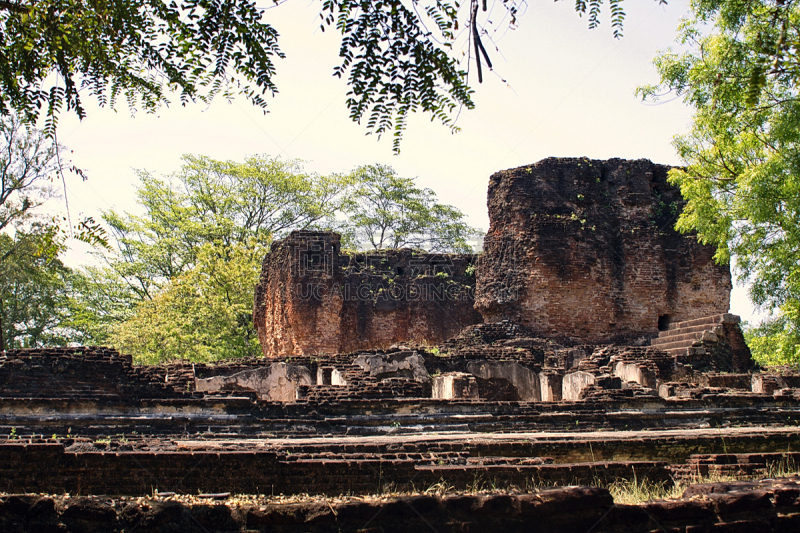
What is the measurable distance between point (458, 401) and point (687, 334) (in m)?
7.94

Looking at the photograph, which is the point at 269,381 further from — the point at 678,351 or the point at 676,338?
the point at 676,338

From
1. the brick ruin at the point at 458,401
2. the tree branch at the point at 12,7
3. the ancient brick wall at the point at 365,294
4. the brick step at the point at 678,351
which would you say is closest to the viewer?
the brick ruin at the point at 458,401

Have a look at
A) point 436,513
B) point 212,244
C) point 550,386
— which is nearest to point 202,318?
point 212,244

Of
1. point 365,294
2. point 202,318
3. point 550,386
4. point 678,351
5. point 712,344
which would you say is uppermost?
point 365,294

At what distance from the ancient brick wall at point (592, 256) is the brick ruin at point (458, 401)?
0.20 ft

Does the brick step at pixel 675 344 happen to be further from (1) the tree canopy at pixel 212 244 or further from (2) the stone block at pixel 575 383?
(1) the tree canopy at pixel 212 244

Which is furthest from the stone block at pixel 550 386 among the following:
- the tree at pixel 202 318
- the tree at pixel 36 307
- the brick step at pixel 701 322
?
the tree at pixel 36 307

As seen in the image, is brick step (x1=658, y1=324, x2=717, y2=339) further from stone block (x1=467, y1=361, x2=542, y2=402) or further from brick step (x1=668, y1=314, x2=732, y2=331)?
stone block (x1=467, y1=361, x2=542, y2=402)

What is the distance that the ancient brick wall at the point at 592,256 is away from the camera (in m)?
18.9

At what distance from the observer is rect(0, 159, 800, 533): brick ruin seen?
13.4 ft

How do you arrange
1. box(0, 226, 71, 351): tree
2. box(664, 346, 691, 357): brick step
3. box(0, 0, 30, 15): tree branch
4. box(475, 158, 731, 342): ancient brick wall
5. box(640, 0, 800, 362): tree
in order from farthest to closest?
box(0, 226, 71, 351): tree, box(475, 158, 731, 342): ancient brick wall, box(664, 346, 691, 357): brick step, box(640, 0, 800, 362): tree, box(0, 0, 30, 15): tree branch

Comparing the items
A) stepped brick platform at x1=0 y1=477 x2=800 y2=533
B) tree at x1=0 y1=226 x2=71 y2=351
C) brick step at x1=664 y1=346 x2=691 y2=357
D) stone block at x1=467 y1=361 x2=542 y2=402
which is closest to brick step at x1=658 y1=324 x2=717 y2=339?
brick step at x1=664 y1=346 x2=691 y2=357

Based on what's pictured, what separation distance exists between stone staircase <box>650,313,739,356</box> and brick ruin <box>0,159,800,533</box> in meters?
0.11

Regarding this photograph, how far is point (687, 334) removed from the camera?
654 inches
